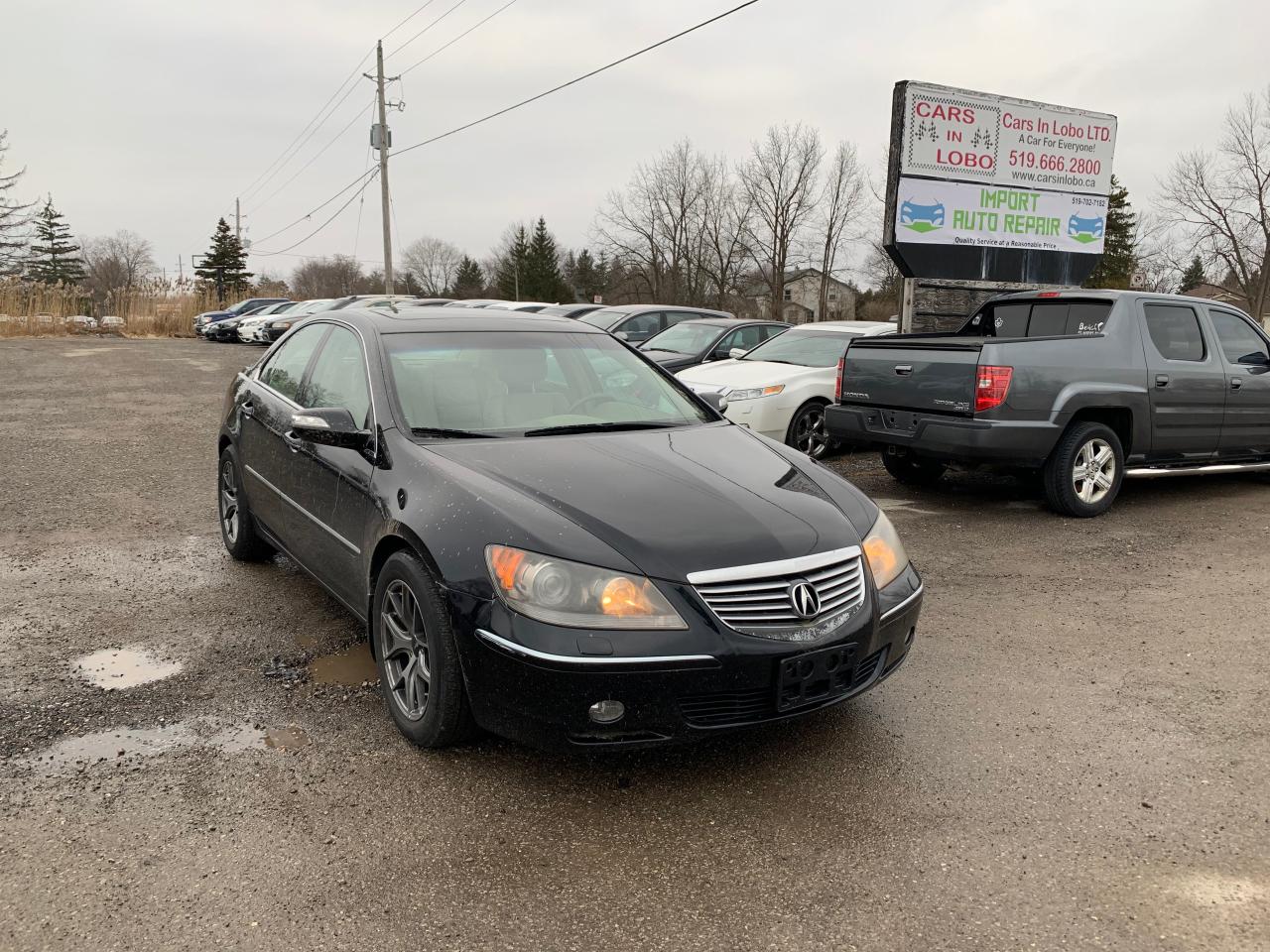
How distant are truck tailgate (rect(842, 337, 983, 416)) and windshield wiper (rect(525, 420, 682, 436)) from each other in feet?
11.3

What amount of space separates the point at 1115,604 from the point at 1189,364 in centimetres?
351

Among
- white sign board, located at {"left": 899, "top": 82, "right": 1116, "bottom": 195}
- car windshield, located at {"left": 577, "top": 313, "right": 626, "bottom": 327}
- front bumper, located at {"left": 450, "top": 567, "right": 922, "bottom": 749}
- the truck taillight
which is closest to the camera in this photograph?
front bumper, located at {"left": 450, "top": 567, "right": 922, "bottom": 749}

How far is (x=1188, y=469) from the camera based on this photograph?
25.3 ft

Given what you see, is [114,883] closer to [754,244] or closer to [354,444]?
[354,444]

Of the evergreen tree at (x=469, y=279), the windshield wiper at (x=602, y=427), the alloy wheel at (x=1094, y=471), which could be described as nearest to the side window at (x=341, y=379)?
the windshield wiper at (x=602, y=427)

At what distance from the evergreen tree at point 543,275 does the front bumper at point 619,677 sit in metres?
71.4

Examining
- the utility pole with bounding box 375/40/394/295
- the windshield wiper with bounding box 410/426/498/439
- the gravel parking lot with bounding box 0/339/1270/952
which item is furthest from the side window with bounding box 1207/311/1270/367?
the utility pole with bounding box 375/40/394/295

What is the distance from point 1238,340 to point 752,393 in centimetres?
423

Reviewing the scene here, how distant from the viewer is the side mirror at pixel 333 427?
143 inches

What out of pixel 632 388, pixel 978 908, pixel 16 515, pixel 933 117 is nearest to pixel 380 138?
pixel 933 117

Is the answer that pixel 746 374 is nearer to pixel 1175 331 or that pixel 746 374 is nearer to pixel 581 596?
pixel 1175 331

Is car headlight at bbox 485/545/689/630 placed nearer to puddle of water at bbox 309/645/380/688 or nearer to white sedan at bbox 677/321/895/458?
puddle of water at bbox 309/645/380/688

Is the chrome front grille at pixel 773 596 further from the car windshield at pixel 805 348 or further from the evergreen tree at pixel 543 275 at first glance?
the evergreen tree at pixel 543 275

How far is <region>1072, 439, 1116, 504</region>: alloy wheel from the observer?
7055 mm
